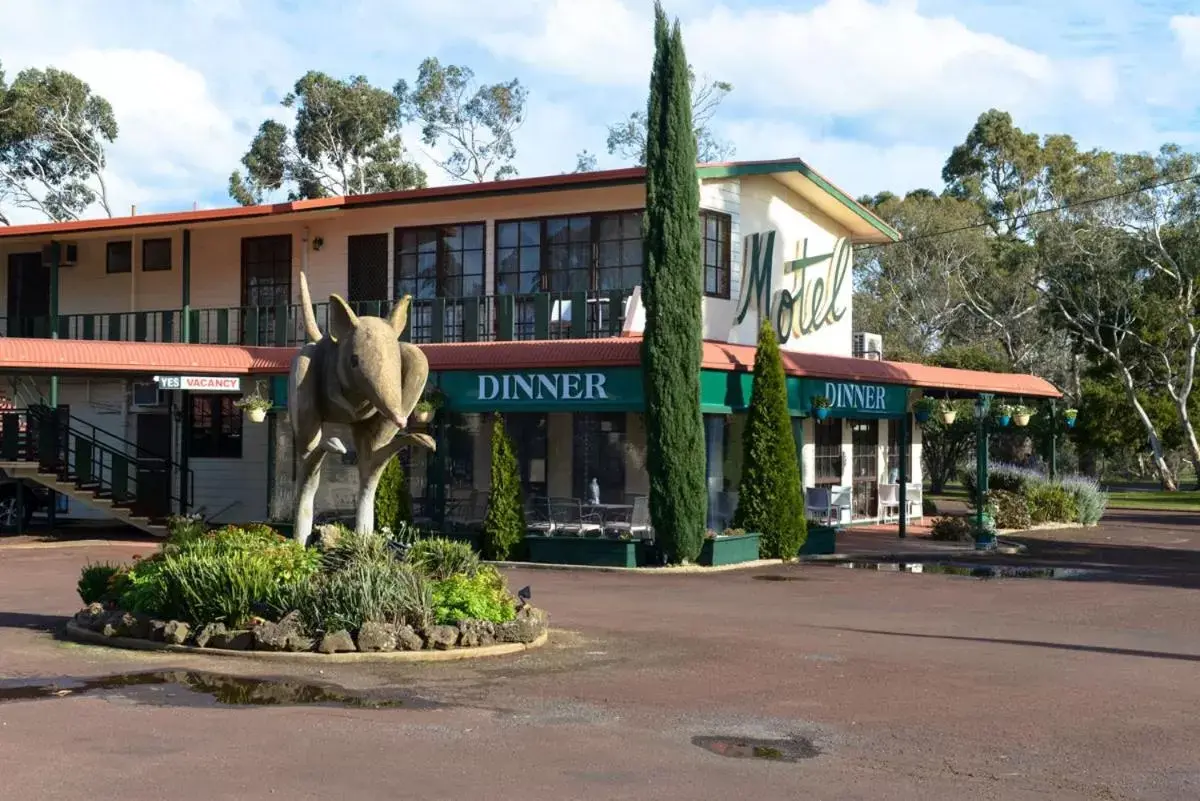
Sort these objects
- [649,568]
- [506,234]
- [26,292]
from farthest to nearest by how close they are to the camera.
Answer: [26,292] < [506,234] < [649,568]

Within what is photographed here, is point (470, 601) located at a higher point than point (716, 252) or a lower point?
lower

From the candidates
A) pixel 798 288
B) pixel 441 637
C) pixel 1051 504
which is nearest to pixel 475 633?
pixel 441 637

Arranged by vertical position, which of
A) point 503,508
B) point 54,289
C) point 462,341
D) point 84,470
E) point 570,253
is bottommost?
point 503,508

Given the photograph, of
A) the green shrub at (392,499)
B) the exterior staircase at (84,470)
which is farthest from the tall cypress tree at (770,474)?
the exterior staircase at (84,470)

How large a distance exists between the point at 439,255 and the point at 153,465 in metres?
6.66

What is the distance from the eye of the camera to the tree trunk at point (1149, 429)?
1922 inches

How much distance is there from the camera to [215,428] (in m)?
29.0

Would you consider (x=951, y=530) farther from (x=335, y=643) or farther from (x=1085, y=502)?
(x=335, y=643)

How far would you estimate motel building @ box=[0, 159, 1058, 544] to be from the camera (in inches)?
931

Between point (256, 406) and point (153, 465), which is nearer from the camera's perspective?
point (256, 406)

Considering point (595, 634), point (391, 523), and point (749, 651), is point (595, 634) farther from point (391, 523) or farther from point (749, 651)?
point (391, 523)

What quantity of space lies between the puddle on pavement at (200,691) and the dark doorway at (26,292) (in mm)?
22700

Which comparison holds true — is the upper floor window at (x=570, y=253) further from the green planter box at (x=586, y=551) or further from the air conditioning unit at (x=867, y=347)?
the air conditioning unit at (x=867, y=347)

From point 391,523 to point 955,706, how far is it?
13684 millimetres
